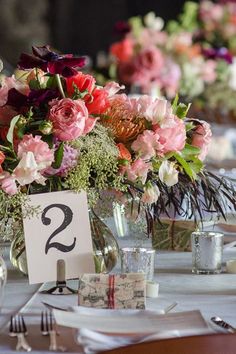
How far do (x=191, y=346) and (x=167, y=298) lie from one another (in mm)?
657

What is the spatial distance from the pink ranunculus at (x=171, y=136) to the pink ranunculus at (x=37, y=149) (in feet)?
0.87

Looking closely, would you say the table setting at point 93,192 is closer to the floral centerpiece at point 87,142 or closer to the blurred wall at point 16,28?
the floral centerpiece at point 87,142

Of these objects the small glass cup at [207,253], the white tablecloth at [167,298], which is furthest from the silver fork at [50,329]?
the small glass cup at [207,253]

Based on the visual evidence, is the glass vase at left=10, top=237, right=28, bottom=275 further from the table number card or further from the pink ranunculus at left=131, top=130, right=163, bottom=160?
the pink ranunculus at left=131, top=130, right=163, bottom=160

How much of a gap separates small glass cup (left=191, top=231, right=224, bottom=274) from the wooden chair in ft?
3.11

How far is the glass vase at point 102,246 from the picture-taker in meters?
2.33

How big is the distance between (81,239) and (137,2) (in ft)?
32.6

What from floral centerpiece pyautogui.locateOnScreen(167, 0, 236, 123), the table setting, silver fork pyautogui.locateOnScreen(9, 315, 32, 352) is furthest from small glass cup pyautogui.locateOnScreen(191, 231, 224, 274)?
floral centerpiece pyautogui.locateOnScreen(167, 0, 236, 123)

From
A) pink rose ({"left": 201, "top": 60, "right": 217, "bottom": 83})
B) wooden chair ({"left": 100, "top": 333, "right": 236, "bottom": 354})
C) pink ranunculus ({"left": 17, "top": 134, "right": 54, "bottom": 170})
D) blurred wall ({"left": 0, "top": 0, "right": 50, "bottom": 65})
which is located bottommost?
wooden chair ({"left": 100, "top": 333, "right": 236, "bottom": 354})

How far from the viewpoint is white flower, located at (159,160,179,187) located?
89.1 inches

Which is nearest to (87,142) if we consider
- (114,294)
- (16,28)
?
(114,294)

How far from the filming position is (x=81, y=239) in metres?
2.27

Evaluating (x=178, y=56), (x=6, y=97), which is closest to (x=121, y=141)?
(x=6, y=97)

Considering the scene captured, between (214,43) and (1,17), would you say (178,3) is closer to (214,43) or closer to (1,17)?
(1,17)
